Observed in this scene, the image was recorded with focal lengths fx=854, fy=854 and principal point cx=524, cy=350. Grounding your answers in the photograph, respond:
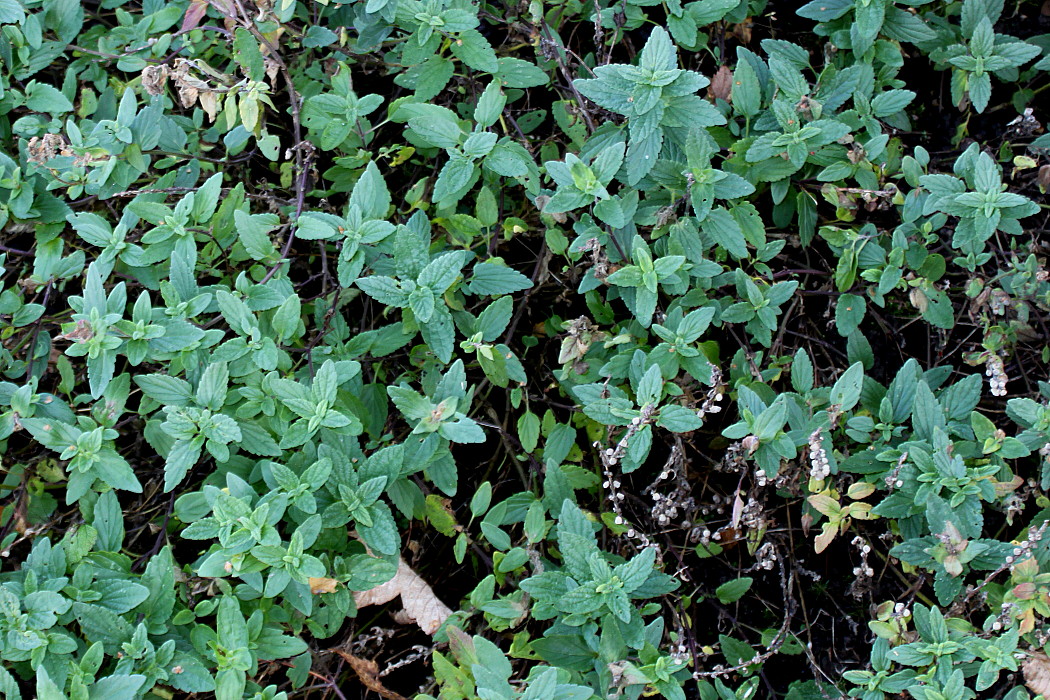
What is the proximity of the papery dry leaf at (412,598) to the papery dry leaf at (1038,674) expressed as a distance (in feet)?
5.86

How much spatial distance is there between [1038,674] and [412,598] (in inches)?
76.6

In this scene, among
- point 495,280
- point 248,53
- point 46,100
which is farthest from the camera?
point 46,100

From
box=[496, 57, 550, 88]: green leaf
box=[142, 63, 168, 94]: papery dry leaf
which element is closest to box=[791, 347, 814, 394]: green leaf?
box=[496, 57, 550, 88]: green leaf

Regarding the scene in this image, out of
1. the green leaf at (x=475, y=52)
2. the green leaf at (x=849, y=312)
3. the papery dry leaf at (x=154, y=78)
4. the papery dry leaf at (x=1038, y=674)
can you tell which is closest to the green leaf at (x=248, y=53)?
the papery dry leaf at (x=154, y=78)

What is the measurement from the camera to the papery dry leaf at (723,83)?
313cm

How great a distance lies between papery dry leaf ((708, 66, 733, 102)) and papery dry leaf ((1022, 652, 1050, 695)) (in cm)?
209

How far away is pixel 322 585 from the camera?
97.8 inches

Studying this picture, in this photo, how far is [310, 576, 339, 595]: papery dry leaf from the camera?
8.11 ft

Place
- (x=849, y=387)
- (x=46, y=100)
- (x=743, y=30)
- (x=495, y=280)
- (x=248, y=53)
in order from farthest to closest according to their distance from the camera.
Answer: (x=743, y=30) → (x=46, y=100) → (x=248, y=53) → (x=495, y=280) → (x=849, y=387)

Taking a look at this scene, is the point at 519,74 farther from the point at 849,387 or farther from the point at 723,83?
the point at 849,387

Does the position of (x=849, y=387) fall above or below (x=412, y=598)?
above

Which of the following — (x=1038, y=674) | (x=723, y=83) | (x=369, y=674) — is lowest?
Result: (x=369, y=674)

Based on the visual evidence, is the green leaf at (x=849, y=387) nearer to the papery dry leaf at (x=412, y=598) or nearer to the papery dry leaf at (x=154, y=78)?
the papery dry leaf at (x=412, y=598)

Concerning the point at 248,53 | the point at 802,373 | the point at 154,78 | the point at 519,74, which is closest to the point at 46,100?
the point at 154,78
